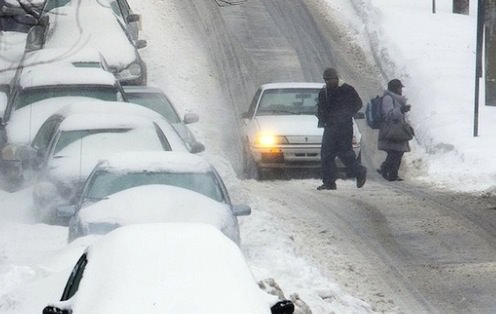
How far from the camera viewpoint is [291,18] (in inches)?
1300

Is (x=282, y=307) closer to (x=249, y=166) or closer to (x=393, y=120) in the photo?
(x=393, y=120)

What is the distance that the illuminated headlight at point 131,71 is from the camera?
23.4 metres

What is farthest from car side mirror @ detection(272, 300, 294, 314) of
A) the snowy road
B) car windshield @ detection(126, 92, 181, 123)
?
car windshield @ detection(126, 92, 181, 123)

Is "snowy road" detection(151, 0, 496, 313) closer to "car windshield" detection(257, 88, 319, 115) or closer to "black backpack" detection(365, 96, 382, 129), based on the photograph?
"black backpack" detection(365, 96, 382, 129)

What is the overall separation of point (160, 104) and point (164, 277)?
13.2m

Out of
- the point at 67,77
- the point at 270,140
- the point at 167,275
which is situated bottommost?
the point at 270,140

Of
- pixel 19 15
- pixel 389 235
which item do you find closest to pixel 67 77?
pixel 19 15

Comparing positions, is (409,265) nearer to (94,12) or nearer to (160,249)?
(160,249)

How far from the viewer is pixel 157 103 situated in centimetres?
2014

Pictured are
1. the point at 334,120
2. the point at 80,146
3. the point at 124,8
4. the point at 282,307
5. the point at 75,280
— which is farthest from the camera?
the point at 124,8

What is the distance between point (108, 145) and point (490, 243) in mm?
4543

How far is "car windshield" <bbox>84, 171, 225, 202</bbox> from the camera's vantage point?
42.7ft

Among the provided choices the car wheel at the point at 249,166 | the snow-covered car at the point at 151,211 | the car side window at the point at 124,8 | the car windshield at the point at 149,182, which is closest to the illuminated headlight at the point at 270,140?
the car wheel at the point at 249,166

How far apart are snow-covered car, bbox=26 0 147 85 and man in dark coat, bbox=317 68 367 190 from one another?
5550mm
